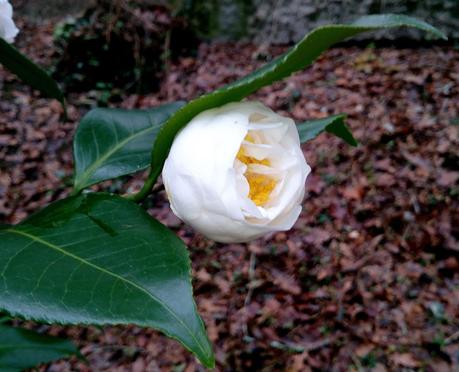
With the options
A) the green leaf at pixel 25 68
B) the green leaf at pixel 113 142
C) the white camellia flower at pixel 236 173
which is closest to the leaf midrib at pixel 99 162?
the green leaf at pixel 113 142

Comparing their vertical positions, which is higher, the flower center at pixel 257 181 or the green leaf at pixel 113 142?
the flower center at pixel 257 181

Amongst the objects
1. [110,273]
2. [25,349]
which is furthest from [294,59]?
[25,349]

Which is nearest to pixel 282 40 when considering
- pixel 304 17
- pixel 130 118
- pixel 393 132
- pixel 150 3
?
pixel 304 17

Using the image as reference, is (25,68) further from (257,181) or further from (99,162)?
(257,181)

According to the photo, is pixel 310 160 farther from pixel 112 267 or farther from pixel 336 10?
pixel 112 267

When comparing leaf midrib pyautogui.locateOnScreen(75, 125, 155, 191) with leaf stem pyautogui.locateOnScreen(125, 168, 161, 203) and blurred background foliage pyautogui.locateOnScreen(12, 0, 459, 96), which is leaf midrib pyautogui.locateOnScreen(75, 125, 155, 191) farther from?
blurred background foliage pyautogui.locateOnScreen(12, 0, 459, 96)

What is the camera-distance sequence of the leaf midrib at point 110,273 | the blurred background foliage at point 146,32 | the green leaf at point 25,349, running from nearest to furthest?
the leaf midrib at point 110,273 → the green leaf at point 25,349 → the blurred background foliage at point 146,32

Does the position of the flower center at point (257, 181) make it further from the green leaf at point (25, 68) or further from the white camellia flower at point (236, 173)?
the green leaf at point (25, 68)
